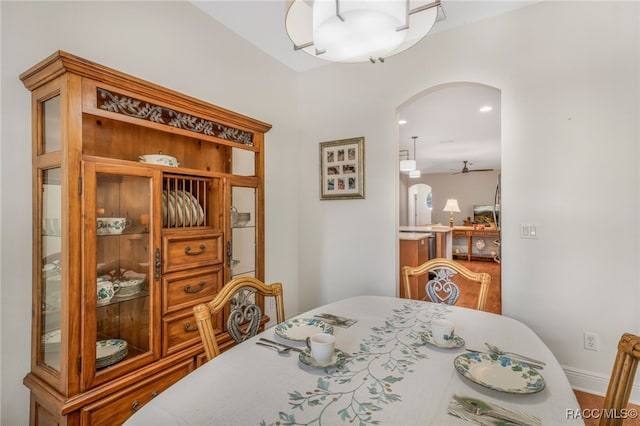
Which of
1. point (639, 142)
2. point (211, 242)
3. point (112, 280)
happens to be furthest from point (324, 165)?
point (639, 142)

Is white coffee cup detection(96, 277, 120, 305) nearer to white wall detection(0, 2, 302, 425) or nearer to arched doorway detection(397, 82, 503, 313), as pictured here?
white wall detection(0, 2, 302, 425)

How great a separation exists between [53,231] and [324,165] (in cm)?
216

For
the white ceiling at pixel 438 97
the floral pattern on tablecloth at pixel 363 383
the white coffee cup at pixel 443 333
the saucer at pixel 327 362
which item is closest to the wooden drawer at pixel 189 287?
the saucer at pixel 327 362

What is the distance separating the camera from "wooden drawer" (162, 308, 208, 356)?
1637 mm

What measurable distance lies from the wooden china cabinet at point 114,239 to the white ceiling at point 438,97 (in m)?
0.94

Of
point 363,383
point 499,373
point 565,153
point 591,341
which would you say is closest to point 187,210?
point 363,383

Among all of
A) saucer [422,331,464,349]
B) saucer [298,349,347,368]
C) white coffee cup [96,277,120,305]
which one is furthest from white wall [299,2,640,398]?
white coffee cup [96,277,120,305]

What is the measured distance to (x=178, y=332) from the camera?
1.71 metres

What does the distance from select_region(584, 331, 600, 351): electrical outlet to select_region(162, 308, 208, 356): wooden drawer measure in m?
2.48

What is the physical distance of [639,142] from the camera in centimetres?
186

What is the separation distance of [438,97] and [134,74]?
3.13 m

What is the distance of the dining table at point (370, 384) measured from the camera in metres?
0.75

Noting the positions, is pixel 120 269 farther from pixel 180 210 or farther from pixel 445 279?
pixel 445 279

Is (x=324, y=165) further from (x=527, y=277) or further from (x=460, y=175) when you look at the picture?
(x=460, y=175)
